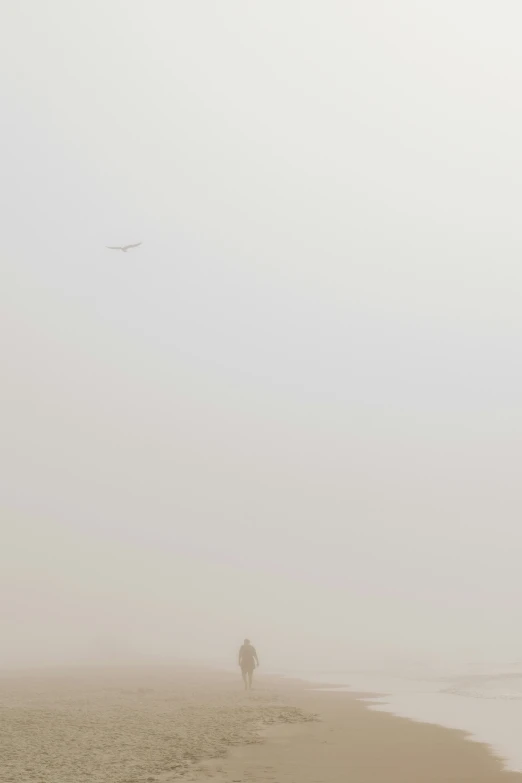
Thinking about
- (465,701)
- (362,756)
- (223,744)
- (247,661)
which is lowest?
(465,701)

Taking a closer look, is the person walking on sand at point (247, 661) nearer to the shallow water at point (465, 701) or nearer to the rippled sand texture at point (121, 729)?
the rippled sand texture at point (121, 729)

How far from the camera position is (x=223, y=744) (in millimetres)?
17641

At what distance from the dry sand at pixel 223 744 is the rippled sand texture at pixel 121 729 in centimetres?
3

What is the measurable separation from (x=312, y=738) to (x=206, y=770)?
564 centimetres

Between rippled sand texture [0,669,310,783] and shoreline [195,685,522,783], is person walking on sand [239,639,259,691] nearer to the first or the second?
rippled sand texture [0,669,310,783]

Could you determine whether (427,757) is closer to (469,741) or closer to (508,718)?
(469,741)

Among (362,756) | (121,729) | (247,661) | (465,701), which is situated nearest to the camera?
(362,756)

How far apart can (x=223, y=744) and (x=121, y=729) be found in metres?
3.34

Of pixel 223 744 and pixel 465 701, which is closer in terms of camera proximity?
pixel 223 744

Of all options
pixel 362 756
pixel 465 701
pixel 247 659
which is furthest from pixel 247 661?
pixel 362 756

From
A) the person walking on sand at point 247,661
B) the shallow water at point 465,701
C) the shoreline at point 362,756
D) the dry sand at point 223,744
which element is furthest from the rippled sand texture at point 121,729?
the shallow water at point 465,701

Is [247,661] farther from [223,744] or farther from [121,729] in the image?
[223,744]

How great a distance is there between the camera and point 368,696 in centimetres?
3547

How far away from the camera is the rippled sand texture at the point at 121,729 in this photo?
47.0 ft
